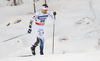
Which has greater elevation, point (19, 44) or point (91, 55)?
point (91, 55)

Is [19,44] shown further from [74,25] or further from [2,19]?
[2,19]

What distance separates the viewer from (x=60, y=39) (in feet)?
28.7

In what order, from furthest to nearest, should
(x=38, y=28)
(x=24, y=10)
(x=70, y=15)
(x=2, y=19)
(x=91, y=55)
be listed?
(x=24, y=10), (x=2, y=19), (x=70, y=15), (x=38, y=28), (x=91, y=55)

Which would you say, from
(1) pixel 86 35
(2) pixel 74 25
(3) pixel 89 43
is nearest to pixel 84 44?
(3) pixel 89 43

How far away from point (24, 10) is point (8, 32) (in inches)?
216

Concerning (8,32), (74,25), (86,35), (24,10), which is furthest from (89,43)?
(24,10)

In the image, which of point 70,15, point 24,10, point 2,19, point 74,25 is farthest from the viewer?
point 24,10

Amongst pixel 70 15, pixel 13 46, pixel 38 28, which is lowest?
pixel 13 46

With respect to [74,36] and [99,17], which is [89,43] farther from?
[99,17]

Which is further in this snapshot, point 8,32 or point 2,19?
point 2,19

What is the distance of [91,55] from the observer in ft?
11.7

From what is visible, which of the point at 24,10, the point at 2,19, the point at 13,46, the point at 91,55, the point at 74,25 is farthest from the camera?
the point at 24,10

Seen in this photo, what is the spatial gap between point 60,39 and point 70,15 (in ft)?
10.1

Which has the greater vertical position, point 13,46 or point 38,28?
point 38,28
